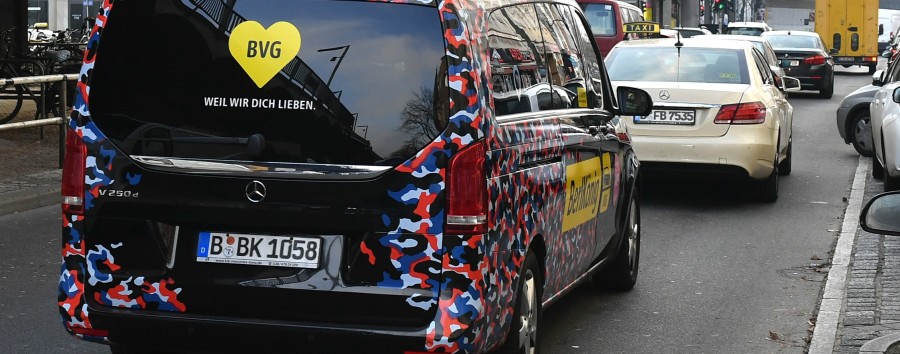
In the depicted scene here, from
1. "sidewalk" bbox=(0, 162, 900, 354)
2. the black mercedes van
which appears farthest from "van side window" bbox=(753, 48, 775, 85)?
the black mercedes van

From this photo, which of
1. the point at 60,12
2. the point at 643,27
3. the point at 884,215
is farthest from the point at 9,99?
the point at 60,12

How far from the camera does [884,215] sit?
12.6 feet

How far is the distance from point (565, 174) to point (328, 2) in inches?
66.3

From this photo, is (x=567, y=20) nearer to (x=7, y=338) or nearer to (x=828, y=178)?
(x=7, y=338)

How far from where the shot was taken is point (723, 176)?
505 inches

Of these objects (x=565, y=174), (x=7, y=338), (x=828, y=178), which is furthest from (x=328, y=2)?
(x=828, y=178)

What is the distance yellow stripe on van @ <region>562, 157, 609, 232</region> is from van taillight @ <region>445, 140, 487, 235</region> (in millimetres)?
1352

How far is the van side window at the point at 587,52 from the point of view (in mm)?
7133

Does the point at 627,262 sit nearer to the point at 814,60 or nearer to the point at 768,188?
the point at 768,188

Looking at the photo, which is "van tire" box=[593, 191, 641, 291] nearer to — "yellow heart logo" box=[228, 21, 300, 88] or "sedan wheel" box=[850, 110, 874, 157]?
"yellow heart logo" box=[228, 21, 300, 88]

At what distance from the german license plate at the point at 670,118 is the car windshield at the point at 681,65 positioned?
25.3 inches

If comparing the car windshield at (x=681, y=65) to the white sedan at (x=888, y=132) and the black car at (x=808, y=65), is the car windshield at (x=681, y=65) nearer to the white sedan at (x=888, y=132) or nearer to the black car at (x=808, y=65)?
the white sedan at (x=888, y=132)

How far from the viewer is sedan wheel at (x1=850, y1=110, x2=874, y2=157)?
18.1 metres

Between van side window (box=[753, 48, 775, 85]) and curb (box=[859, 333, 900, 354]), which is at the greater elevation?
van side window (box=[753, 48, 775, 85])
